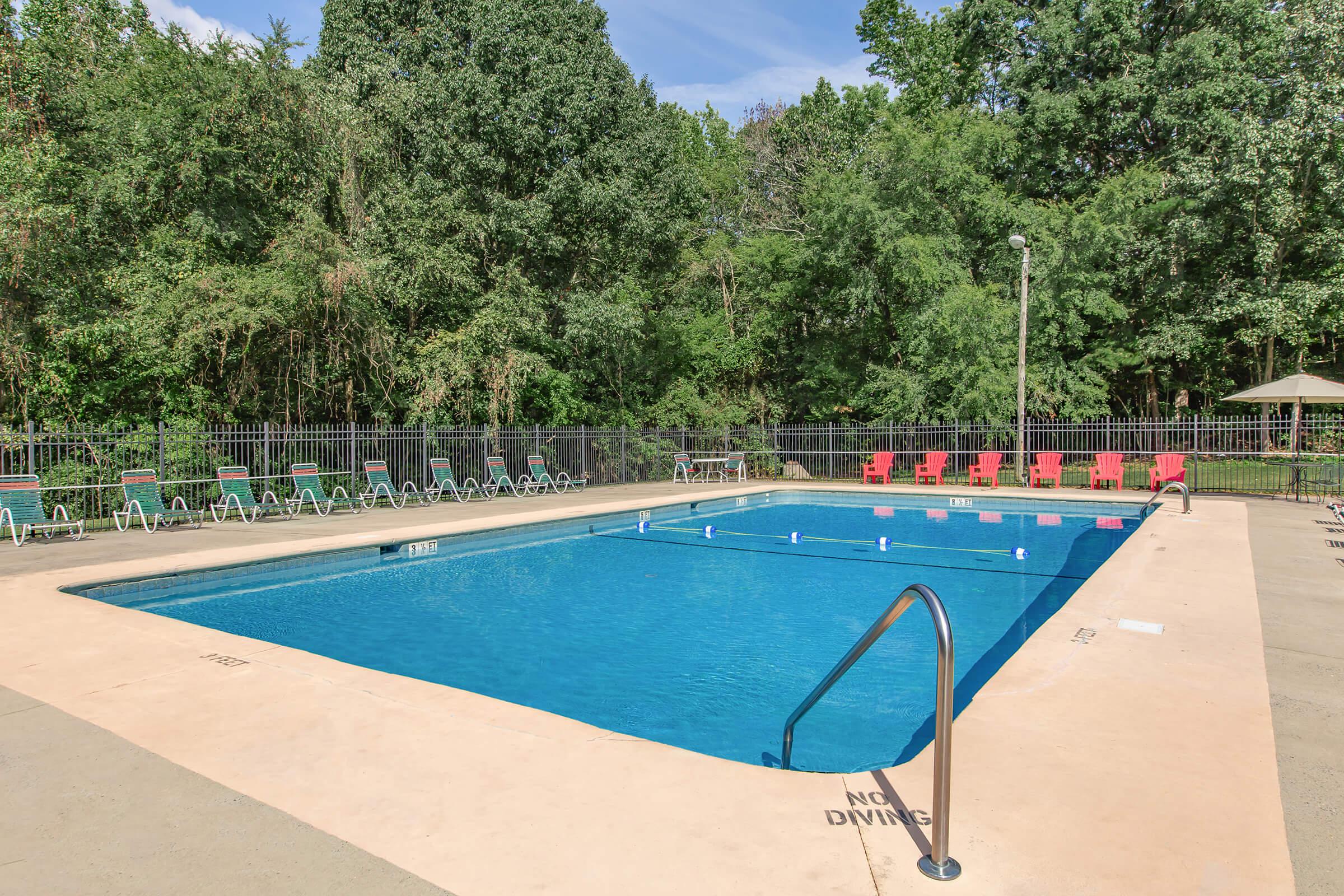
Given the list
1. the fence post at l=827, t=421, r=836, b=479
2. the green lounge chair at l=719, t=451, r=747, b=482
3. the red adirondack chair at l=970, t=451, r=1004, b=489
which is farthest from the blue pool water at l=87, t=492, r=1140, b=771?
the fence post at l=827, t=421, r=836, b=479

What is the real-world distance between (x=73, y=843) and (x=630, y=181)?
2194 cm

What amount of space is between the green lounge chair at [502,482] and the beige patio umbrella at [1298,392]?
1614 cm

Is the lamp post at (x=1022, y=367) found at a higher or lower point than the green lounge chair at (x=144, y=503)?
higher

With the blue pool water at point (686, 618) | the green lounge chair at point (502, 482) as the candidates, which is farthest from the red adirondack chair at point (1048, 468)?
the green lounge chair at point (502, 482)

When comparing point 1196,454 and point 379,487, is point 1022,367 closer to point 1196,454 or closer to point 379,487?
point 1196,454

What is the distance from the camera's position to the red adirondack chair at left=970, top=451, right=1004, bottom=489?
19.5 meters

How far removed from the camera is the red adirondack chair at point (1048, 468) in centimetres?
1864

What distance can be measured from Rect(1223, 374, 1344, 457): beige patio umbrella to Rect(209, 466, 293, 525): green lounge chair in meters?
19.9

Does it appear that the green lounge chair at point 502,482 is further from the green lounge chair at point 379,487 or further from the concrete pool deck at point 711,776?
the concrete pool deck at point 711,776

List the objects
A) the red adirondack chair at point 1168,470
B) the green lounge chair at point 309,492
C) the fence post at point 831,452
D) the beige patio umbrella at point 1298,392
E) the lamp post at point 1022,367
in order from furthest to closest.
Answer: the fence post at point 831,452 < the lamp post at point 1022,367 < the red adirondack chair at point 1168,470 < the beige patio umbrella at point 1298,392 < the green lounge chair at point 309,492

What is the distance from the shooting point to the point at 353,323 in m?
16.7

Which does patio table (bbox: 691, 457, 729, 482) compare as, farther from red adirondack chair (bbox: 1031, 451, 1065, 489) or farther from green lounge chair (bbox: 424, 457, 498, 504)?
red adirondack chair (bbox: 1031, 451, 1065, 489)

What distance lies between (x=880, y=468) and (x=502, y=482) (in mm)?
10100

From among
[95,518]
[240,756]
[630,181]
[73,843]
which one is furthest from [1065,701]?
[630,181]
